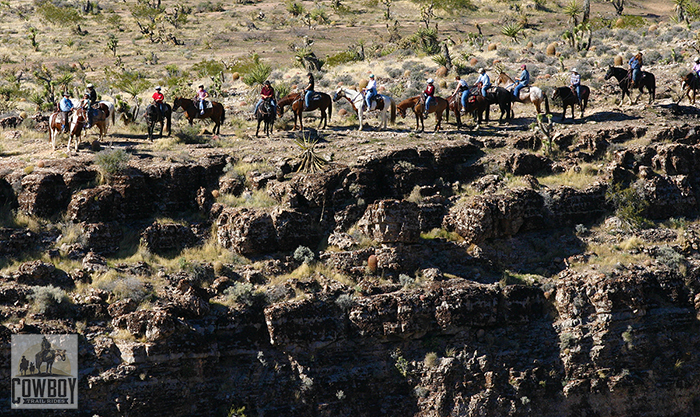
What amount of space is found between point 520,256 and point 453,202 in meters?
3.15

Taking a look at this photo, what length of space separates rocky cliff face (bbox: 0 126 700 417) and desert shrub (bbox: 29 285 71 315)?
0.09 metres

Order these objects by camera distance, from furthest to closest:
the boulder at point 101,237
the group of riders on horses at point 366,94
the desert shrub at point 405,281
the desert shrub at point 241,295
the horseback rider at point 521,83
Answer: the horseback rider at point 521,83 < the group of riders on horses at point 366,94 < the boulder at point 101,237 < the desert shrub at point 405,281 < the desert shrub at point 241,295

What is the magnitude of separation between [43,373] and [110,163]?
8.84m

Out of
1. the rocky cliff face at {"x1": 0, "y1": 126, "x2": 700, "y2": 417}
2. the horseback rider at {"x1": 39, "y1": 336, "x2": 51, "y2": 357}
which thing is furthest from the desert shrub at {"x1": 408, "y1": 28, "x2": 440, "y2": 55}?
the horseback rider at {"x1": 39, "y1": 336, "x2": 51, "y2": 357}

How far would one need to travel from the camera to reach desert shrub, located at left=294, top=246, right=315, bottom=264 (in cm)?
2294

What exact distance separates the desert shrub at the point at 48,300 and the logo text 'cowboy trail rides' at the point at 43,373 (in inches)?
41.1

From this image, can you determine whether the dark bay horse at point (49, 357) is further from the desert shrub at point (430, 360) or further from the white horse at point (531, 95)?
the white horse at point (531, 95)

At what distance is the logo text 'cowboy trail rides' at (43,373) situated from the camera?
719 inches

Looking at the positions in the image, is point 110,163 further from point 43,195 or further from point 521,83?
point 521,83

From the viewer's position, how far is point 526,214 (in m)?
24.7

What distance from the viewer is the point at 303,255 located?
75.9 feet

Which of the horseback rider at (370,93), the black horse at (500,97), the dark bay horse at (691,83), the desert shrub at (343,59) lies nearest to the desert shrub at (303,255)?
the horseback rider at (370,93)

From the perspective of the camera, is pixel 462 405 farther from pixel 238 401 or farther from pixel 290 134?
pixel 290 134

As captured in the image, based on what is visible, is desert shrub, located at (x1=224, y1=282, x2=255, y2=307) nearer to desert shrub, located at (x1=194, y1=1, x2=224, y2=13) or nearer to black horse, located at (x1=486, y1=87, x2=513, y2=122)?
black horse, located at (x1=486, y1=87, x2=513, y2=122)
